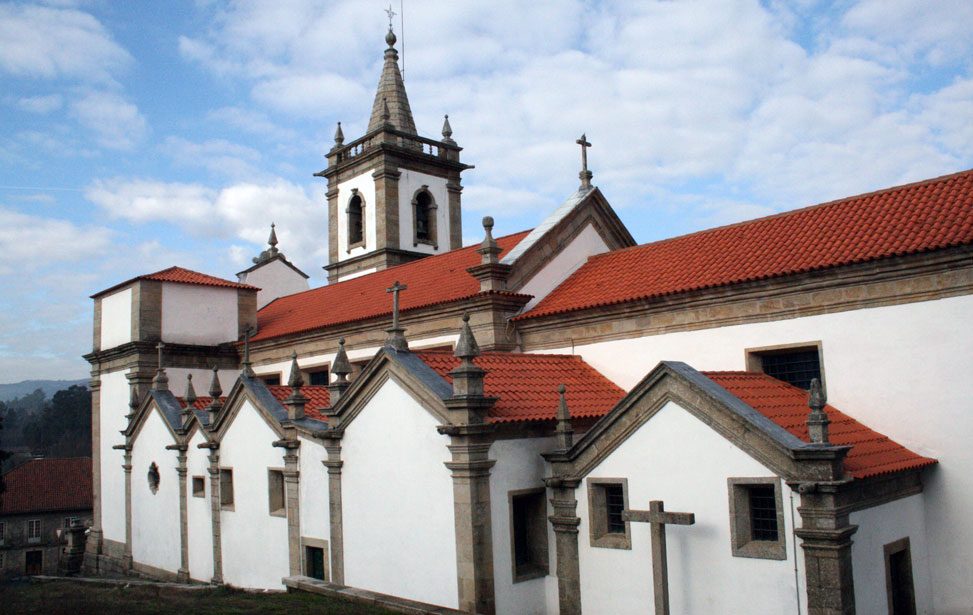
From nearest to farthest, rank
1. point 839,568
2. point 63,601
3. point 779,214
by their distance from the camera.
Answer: point 839,568, point 63,601, point 779,214

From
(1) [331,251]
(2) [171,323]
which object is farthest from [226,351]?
(1) [331,251]

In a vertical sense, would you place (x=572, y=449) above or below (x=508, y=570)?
above

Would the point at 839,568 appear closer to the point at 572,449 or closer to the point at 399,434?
the point at 572,449

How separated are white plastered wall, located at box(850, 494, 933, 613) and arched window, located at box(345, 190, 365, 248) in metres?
25.2

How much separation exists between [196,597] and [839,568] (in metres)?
10.5

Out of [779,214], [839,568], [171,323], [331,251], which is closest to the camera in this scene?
[839,568]

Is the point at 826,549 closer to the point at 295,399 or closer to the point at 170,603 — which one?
the point at 170,603

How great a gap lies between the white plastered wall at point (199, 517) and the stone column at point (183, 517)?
0.32 feet

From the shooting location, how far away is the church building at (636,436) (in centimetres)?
1160

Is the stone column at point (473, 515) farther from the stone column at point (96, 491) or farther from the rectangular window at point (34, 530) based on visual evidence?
the rectangular window at point (34, 530)

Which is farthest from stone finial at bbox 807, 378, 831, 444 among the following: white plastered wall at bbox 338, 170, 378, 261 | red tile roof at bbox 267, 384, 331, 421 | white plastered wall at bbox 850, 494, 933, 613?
white plastered wall at bbox 338, 170, 378, 261

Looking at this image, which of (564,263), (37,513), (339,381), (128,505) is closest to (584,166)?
(564,263)

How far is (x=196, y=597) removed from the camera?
1452 centimetres

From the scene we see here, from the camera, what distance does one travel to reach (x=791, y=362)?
1503 centimetres
